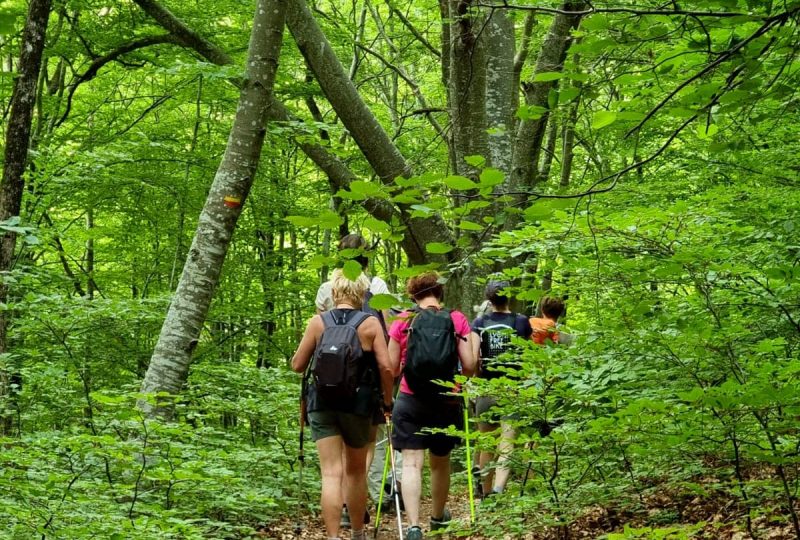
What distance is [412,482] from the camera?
5.21m

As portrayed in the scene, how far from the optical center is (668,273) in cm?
342

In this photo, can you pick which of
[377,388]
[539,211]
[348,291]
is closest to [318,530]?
[377,388]

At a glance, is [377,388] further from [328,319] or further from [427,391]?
[328,319]

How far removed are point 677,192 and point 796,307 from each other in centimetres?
452

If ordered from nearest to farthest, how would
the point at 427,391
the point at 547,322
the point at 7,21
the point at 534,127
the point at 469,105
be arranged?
the point at 7,21 < the point at 427,391 < the point at 547,322 < the point at 469,105 < the point at 534,127

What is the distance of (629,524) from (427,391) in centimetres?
162

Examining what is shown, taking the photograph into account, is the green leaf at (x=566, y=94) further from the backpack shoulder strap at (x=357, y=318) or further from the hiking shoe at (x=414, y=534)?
the hiking shoe at (x=414, y=534)

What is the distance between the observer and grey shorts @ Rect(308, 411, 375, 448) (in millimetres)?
4746

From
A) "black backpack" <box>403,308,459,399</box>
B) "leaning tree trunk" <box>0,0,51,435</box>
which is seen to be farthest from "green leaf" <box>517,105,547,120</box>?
"leaning tree trunk" <box>0,0,51,435</box>

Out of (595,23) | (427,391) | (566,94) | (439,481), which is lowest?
(439,481)

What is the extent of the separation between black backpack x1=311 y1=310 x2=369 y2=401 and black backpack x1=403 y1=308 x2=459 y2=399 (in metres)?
0.49

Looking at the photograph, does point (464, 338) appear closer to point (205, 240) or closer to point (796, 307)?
point (796, 307)

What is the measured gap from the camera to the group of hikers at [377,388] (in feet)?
15.3

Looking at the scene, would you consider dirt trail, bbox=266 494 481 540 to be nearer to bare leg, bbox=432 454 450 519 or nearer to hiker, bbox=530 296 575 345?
bare leg, bbox=432 454 450 519
